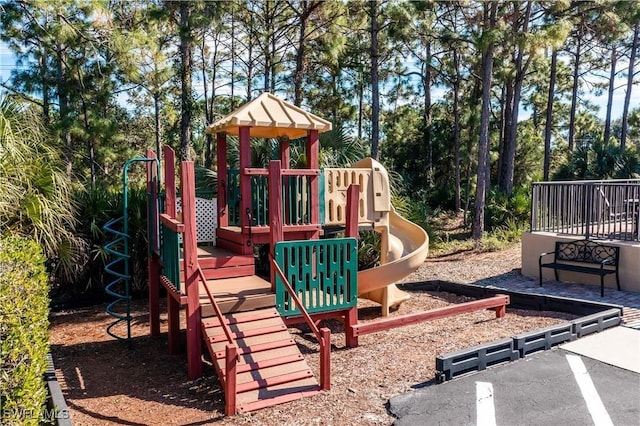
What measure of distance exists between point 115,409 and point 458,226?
16540 mm

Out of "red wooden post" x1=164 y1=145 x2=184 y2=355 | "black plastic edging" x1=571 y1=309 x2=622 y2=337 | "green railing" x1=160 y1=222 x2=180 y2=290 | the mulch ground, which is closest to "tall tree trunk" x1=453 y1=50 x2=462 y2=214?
the mulch ground

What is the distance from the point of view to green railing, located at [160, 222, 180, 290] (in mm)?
5523

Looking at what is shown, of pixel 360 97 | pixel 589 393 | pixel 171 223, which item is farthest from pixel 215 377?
pixel 360 97

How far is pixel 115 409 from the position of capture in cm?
458

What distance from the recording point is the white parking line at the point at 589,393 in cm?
394

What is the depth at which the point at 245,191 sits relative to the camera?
→ 6.64 metres

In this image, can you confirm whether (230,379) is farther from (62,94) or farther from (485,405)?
(62,94)

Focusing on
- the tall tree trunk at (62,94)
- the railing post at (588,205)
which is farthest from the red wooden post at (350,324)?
the tall tree trunk at (62,94)

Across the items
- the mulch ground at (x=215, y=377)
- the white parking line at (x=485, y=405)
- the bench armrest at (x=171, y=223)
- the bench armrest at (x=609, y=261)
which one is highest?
the bench armrest at (x=171, y=223)

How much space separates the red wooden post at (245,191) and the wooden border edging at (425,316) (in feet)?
5.96

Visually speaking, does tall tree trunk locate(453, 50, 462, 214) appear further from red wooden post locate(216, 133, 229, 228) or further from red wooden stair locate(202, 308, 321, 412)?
red wooden stair locate(202, 308, 321, 412)

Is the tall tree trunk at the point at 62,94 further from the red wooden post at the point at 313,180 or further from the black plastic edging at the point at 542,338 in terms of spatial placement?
the black plastic edging at the point at 542,338

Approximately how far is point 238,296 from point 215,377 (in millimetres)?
893

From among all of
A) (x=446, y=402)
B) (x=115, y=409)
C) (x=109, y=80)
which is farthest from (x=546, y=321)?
(x=109, y=80)
